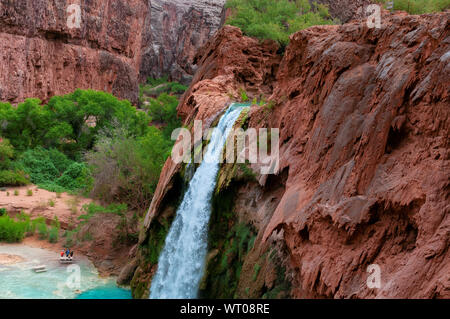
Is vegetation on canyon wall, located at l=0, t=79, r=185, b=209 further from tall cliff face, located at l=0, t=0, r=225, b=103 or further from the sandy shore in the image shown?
the sandy shore

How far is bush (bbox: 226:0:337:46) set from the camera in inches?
895

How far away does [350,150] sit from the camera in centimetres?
652

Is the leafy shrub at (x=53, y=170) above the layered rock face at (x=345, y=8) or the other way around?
the other way around

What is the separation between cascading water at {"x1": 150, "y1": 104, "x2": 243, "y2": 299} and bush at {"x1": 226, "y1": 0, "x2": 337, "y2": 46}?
11.7 m

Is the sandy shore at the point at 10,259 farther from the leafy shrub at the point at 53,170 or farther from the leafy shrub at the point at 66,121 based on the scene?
the leafy shrub at the point at 66,121

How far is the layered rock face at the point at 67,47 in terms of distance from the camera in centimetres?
3203

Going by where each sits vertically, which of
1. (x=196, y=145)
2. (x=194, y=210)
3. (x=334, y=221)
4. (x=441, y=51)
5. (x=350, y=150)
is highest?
(x=441, y=51)

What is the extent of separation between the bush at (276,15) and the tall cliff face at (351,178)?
13422 millimetres

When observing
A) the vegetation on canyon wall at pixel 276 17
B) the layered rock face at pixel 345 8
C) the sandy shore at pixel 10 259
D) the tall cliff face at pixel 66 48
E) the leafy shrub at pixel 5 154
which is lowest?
the sandy shore at pixel 10 259

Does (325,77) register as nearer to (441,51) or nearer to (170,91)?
(441,51)

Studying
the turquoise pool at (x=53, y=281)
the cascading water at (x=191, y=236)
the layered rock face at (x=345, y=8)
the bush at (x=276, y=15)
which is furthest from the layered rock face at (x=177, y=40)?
the cascading water at (x=191, y=236)

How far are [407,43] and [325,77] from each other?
1.88 meters

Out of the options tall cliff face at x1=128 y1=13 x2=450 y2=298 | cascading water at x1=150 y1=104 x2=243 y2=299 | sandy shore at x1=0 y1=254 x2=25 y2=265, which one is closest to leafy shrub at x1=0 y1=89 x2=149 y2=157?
sandy shore at x1=0 y1=254 x2=25 y2=265

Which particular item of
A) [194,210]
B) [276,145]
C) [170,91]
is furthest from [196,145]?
[170,91]
